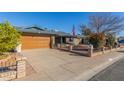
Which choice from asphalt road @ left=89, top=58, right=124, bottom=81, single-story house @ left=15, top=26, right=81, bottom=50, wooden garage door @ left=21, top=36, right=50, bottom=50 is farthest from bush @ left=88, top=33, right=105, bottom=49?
asphalt road @ left=89, top=58, right=124, bottom=81

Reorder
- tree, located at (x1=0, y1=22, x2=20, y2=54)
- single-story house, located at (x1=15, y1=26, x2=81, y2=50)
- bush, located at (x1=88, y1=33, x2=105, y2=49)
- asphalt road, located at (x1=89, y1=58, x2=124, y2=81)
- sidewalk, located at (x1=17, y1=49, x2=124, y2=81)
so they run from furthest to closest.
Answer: bush, located at (x1=88, y1=33, x2=105, y2=49) < single-story house, located at (x1=15, y1=26, x2=81, y2=50) < tree, located at (x1=0, y1=22, x2=20, y2=54) < sidewalk, located at (x1=17, y1=49, x2=124, y2=81) < asphalt road, located at (x1=89, y1=58, x2=124, y2=81)

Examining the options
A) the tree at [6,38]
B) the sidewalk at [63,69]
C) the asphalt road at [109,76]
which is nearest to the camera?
the asphalt road at [109,76]

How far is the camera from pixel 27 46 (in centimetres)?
1759

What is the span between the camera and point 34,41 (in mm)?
18641

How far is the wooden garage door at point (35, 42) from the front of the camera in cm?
1727

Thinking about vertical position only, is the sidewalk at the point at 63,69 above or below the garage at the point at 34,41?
below

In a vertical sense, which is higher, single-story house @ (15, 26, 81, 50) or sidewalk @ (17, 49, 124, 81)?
single-story house @ (15, 26, 81, 50)

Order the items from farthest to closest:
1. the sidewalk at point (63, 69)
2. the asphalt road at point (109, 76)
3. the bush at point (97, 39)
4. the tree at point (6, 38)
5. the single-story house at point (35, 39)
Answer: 1. the bush at point (97, 39)
2. the single-story house at point (35, 39)
3. the tree at point (6, 38)
4. the sidewalk at point (63, 69)
5. the asphalt road at point (109, 76)

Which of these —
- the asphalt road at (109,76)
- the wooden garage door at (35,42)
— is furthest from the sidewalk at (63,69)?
the wooden garage door at (35,42)

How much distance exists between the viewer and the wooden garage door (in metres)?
17.3

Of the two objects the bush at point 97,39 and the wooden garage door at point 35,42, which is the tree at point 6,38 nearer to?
the wooden garage door at point 35,42

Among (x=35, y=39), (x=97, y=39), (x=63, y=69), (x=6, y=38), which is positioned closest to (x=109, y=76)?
(x=63, y=69)

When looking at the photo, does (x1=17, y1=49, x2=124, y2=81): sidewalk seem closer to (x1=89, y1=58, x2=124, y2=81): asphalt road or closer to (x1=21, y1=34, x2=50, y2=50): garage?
(x1=89, y1=58, x2=124, y2=81): asphalt road
